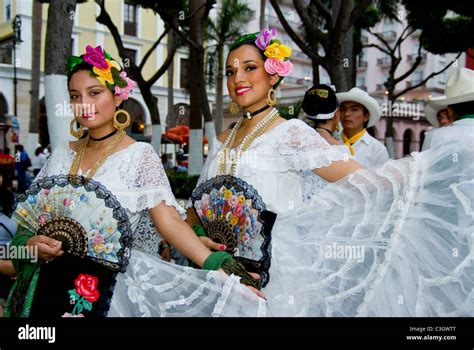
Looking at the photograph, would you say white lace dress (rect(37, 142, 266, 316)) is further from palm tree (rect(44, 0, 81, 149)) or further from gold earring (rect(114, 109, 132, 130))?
palm tree (rect(44, 0, 81, 149))

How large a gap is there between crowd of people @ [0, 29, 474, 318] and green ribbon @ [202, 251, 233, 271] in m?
0.07

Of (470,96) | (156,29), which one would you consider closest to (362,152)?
(470,96)

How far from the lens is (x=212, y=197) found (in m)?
2.67

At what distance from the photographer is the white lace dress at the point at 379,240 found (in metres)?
2.56

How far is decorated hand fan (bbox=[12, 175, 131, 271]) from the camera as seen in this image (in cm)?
238

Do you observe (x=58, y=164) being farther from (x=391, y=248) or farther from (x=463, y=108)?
(x=463, y=108)

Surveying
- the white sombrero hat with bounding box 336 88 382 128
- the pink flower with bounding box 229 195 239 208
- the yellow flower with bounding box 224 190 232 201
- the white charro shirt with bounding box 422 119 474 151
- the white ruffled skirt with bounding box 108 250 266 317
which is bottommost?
the white ruffled skirt with bounding box 108 250 266 317

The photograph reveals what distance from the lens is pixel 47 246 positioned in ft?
7.66

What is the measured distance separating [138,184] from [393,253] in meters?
1.16

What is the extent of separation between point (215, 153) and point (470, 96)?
1333 mm

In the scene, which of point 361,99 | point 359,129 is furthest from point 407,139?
point 361,99

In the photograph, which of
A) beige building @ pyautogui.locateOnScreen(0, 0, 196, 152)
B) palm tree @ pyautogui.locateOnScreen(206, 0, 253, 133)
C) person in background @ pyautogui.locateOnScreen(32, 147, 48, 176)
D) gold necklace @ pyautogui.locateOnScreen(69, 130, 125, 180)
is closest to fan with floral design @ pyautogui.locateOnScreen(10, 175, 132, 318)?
gold necklace @ pyautogui.locateOnScreen(69, 130, 125, 180)

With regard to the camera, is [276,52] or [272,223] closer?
[272,223]

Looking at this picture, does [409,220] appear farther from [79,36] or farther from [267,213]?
[79,36]
